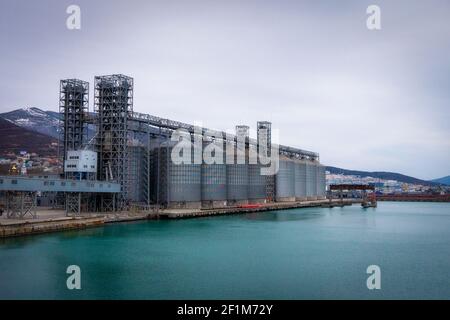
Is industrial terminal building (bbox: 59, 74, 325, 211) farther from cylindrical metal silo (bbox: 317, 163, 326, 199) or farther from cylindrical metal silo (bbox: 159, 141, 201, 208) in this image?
cylindrical metal silo (bbox: 317, 163, 326, 199)

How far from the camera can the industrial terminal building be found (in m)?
64.6

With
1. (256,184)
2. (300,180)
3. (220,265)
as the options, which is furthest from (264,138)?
(220,265)

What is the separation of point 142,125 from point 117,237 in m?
33.2

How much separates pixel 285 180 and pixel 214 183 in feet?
123

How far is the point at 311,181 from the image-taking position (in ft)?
446

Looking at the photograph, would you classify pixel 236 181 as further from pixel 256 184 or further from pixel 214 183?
pixel 214 183

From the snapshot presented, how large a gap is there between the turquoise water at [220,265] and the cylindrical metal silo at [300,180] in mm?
A: 75969

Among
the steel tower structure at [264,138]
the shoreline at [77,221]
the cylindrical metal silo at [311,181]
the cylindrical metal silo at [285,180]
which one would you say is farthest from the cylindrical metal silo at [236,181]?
the cylindrical metal silo at [311,181]

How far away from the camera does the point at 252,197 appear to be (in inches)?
3959

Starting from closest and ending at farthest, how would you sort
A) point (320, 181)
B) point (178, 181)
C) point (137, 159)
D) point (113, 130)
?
point (113, 130) < point (137, 159) < point (178, 181) < point (320, 181)

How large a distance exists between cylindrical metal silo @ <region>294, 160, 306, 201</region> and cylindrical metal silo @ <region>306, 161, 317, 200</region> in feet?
8.95

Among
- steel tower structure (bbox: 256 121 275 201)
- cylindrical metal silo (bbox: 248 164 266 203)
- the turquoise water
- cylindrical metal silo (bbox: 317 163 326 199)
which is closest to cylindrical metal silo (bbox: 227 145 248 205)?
cylindrical metal silo (bbox: 248 164 266 203)
